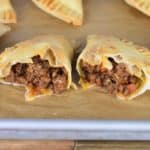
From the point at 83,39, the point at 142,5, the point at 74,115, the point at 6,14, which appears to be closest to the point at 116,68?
the point at 74,115

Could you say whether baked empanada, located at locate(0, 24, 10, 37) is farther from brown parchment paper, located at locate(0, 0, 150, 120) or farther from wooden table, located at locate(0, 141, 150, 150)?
wooden table, located at locate(0, 141, 150, 150)

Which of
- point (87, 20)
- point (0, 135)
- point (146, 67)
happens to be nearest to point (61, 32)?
point (87, 20)

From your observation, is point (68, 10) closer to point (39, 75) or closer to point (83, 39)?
point (83, 39)

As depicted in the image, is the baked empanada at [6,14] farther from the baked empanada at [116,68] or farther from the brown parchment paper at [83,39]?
the baked empanada at [116,68]

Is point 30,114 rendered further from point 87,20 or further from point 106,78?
point 87,20

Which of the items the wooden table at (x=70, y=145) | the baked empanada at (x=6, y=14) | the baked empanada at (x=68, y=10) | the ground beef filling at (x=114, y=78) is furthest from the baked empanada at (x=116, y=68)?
the baked empanada at (x=6, y=14)

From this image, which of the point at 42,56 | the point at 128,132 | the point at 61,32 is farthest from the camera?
the point at 61,32
